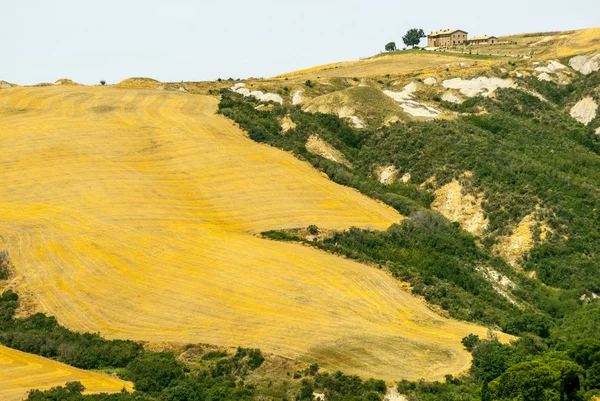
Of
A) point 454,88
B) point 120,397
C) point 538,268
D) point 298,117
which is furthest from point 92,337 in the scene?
point 454,88

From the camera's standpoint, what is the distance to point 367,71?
473 feet

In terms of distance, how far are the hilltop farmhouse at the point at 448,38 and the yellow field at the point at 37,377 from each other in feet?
499

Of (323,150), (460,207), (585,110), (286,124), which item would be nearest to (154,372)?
(460,207)

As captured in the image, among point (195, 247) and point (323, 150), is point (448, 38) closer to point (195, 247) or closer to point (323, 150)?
point (323, 150)

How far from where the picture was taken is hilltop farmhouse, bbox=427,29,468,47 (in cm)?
18525

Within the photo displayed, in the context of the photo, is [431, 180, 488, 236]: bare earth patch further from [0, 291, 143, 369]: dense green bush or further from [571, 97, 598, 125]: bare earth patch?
[0, 291, 143, 369]: dense green bush

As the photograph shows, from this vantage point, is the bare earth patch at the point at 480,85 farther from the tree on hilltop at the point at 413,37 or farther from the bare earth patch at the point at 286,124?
the tree on hilltop at the point at 413,37

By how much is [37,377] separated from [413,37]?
166711 mm

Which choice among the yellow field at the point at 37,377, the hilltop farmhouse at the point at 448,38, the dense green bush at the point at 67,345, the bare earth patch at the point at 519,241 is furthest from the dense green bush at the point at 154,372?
the hilltop farmhouse at the point at 448,38

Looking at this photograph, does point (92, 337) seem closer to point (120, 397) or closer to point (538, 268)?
point (120, 397)

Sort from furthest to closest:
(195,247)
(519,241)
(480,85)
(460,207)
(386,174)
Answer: (480,85)
(386,174)
(460,207)
(519,241)
(195,247)

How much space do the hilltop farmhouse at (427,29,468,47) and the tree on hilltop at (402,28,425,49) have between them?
8131mm

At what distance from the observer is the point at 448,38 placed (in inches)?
7338

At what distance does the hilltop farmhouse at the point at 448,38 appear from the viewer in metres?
185
